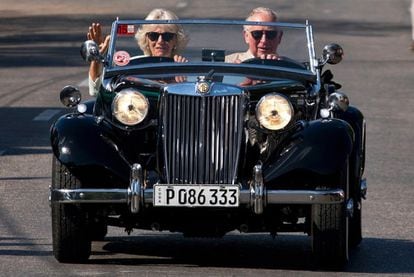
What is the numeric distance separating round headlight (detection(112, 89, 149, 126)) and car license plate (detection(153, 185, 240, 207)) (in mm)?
594

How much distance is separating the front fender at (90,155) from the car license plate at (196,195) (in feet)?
1.02

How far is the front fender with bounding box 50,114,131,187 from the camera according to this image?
8.94m

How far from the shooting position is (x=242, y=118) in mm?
9047

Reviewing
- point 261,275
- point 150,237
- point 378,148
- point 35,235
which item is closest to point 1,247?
point 35,235

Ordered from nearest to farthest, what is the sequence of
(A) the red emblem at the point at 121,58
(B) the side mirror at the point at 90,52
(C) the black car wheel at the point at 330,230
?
(C) the black car wheel at the point at 330,230 < (B) the side mirror at the point at 90,52 < (A) the red emblem at the point at 121,58

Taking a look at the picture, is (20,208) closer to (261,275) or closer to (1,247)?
(1,247)

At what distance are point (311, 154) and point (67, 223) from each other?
4.97ft

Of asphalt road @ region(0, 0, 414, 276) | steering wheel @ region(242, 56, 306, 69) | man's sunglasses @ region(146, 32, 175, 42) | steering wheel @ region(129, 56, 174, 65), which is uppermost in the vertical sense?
man's sunglasses @ region(146, 32, 175, 42)

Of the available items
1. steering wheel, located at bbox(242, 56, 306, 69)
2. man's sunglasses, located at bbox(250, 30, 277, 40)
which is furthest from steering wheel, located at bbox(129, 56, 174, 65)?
man's sunglasses, located at bbox(250, 30, 277, 40)

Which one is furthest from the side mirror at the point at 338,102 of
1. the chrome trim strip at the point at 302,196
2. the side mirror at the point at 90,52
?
the side mirror at the point at 90,52

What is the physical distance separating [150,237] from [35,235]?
0.81 m

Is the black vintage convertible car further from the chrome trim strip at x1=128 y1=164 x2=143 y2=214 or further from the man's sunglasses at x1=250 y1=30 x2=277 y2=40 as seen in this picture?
the man's sunglasses at x1=250 y1=30 x2=277 y2=40

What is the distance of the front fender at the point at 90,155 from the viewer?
29.3 ft

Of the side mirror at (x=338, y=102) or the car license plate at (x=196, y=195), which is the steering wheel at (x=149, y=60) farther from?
the car license plate at (x=196, y=195)
